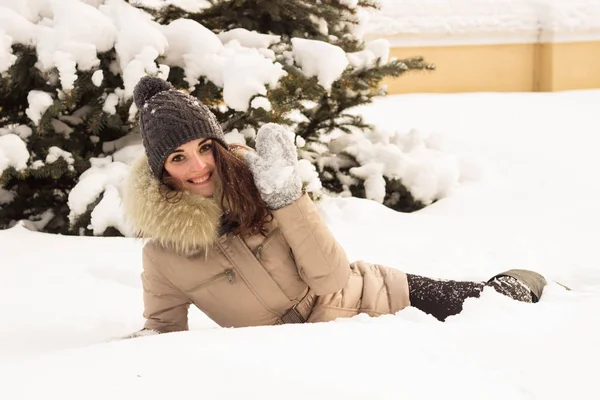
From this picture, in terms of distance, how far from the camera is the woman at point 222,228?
6.04ft

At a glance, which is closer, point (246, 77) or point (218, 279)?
point (218, 279)

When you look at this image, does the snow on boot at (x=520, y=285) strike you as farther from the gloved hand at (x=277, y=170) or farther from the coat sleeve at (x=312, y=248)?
the gloved hand at (x=277, y=170)

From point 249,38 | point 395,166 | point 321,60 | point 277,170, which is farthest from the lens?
point 395,166

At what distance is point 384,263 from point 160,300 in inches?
50.3

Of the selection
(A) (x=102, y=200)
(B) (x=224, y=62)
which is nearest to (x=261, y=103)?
(B) (x=224, y=62)

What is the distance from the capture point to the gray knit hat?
1854mm

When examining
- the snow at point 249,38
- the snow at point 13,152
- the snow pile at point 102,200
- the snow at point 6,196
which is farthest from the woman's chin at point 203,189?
the snow at point 6,196

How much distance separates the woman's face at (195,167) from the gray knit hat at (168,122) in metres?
0.02

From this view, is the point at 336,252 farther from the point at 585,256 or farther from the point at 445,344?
the point at 585,256

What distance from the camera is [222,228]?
6.33 ft

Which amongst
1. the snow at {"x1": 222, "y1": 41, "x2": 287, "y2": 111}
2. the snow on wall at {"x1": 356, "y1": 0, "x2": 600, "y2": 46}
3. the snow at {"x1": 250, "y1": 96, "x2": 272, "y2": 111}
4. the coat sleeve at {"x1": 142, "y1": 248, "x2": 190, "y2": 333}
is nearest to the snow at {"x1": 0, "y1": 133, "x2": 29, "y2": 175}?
the snow at {"x1": 222, "y1": 41, "x2": 287, "y2": 111}

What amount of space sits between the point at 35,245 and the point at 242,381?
2111 mm

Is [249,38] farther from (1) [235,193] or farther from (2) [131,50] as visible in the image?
(1) [235,193]

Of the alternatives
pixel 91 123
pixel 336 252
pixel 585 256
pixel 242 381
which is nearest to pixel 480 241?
pixel 585 256
